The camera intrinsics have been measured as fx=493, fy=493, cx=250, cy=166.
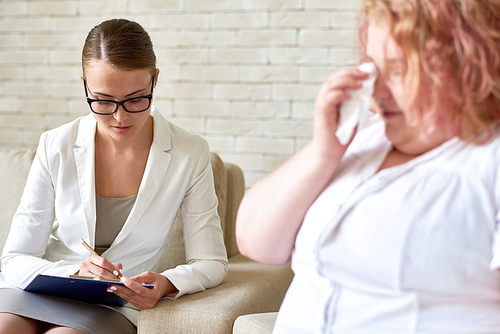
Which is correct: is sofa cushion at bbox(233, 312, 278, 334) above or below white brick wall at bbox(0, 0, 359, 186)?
below

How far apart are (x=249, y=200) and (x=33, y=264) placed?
900 millimetres

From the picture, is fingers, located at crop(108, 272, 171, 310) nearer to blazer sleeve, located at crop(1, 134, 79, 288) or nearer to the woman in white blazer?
the woman in white blazer

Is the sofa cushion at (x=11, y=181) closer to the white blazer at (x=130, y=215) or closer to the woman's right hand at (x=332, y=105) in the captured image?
the white blazer at (x=130, y=215)

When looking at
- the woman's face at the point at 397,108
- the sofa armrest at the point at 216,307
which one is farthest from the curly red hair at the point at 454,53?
the sofa armrest at the point at 216,307

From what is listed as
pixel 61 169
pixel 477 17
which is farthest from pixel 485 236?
pixel 61 169

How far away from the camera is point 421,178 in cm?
75

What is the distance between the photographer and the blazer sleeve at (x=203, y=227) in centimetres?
156

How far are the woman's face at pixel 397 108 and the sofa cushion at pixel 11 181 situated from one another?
1.61 metres

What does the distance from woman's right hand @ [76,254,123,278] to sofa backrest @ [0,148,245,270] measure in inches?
19.7

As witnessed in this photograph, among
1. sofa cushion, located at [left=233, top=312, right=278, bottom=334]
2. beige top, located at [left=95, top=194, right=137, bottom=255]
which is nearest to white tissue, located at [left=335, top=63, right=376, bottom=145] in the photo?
sofa cushion, located at [left=233, top=312, right=278, bottom=334]

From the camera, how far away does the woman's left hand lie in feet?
4.27

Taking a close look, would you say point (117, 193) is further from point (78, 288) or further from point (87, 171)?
point (78, 288)

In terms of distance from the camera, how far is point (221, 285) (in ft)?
5.22

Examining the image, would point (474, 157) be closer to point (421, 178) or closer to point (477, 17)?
point (421, 178)
